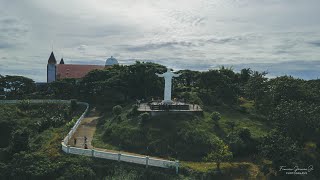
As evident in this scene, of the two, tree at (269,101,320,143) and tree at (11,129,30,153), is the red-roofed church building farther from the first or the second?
tree at (269,101,320,143)

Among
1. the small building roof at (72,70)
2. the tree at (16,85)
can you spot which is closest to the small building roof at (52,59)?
the small building roof at (72,70)

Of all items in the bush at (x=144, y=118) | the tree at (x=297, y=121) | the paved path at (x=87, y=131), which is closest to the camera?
the tree at (x=297, y=121)

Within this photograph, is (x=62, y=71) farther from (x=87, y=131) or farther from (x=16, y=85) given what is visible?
(x=87, y=131)

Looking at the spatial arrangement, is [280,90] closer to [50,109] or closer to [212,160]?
[212,160]

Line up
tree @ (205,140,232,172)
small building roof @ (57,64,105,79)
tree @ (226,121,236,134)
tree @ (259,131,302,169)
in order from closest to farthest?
tree @ (259,131,302,169), tree @ (205,140,232,172), tree @ (226,121,236,134), small building roof @ (57,64,105,79)

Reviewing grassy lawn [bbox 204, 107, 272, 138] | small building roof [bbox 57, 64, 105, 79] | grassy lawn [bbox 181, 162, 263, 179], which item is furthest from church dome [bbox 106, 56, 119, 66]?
grassy lawn [bbox 181, 162, 263, 179]

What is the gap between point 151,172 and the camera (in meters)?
25.5

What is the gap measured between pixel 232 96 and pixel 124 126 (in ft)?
49.6

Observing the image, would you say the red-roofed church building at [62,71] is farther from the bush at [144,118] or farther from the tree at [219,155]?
the tree at [219,155]

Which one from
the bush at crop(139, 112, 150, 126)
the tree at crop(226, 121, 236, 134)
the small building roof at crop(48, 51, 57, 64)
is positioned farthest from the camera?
the small building roof at crop(48, 51, 57, 64)

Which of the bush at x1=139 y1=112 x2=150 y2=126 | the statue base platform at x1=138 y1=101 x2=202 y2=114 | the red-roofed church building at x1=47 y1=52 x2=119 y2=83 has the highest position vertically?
the red-roofed church building at x1=47 y1=52 x2=119 y2=83

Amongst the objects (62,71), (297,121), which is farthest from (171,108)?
(62,71)

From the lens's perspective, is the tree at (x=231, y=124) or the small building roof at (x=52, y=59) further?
the small building roof at (x=52, y=59)

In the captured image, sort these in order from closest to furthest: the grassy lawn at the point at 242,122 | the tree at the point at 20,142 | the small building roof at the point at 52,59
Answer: the tree at the point at 20,142
the grassy lawn at the point at 242,122
the small building roof at the point at 52,59
